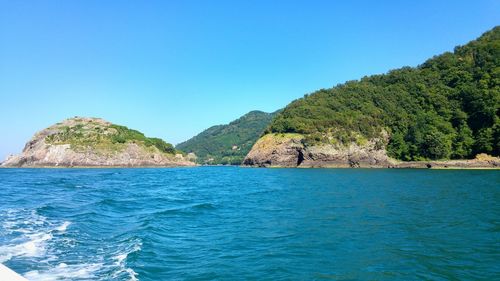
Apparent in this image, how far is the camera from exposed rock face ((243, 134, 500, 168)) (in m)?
100

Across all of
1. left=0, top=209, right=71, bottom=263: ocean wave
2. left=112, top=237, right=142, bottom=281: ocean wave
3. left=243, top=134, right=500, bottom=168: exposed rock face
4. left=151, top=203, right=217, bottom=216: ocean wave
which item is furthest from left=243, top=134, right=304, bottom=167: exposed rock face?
left=112, top=237, right=142, bottom=281: ocean wave

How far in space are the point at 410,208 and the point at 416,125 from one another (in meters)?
110

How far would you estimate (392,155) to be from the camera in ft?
403

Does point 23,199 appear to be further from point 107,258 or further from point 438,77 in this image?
point 438,77

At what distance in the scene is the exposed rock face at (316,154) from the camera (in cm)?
12225

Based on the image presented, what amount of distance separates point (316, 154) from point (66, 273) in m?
119

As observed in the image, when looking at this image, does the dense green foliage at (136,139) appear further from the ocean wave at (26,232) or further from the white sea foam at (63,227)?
the white sea foam at (63,227)

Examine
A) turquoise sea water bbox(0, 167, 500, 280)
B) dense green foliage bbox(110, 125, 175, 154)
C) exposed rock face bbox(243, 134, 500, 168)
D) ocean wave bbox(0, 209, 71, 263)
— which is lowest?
turquoise sea water bbox(0, 167, 500, 280)

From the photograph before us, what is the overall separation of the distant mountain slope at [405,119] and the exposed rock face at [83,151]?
5274cm

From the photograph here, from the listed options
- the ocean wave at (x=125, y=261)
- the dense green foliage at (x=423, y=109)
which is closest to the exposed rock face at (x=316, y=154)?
the dense green foliage at (x=423, y=109)

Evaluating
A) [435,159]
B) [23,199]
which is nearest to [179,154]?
[435,159]

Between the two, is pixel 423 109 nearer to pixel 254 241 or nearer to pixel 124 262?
pixel 254 241

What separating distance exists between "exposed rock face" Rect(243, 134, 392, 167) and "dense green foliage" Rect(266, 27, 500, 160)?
12.8 ft

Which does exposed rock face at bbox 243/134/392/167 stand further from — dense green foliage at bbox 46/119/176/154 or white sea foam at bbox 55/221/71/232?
white sea foam at bbox 55/221/71/232
